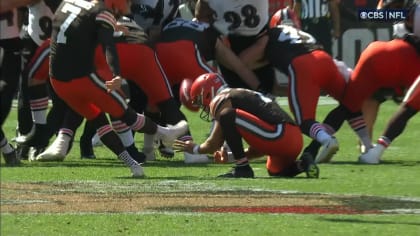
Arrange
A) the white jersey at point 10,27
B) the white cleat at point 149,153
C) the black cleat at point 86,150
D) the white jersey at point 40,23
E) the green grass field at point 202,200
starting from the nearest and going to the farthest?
the green grass field at point 202,200 < the white jersey at point 10,27 < the white jersey at point 40,23 < the white cleat at point 149,153 < the black cleat at point 86,150

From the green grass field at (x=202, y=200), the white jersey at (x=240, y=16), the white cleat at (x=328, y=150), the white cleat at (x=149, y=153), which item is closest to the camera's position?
the green grass field at (x=202, y=200)

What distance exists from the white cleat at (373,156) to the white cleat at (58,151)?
2397mm

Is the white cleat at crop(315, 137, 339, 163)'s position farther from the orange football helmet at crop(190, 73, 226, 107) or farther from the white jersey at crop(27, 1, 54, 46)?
the white jersey at crop(27, 1, 54, 46)

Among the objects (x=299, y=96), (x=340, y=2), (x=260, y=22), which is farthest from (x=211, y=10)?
(x=340, y=2)

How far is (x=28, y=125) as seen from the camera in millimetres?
11742

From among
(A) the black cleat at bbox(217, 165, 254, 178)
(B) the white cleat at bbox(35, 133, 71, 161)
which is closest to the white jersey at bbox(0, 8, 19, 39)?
(B) the white cleat at bbox(35, 133, 71, 161)

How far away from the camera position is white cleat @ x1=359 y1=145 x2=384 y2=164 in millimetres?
10992

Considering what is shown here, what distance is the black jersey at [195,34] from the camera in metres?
11.7

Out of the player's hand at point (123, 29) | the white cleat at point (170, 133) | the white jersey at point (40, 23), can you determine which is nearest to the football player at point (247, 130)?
the white cleat at point (170, 133)

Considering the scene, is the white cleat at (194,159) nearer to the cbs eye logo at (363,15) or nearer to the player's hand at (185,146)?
the player's hand at (185,146)

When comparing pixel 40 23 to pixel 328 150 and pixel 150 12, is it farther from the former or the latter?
pixel 328 150

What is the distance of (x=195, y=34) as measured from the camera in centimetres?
1171

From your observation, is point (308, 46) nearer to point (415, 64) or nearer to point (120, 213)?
point (415, 64)

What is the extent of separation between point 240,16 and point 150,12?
0.78 m
